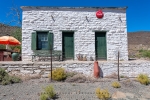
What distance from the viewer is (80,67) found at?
10047 mm

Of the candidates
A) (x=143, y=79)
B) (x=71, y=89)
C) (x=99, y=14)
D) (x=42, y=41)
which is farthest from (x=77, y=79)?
(x=99, y=14)

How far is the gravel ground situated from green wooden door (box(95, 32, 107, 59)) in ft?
12.3

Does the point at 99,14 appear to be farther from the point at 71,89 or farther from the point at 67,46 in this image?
the point at 71,89

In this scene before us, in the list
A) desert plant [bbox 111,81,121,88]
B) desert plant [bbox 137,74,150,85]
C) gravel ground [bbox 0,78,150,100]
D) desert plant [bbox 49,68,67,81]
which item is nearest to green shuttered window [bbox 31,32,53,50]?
desert plant [bbox 49,68,67,81]

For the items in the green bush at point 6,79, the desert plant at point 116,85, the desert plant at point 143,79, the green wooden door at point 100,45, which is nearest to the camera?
the desert plant at point 116,85

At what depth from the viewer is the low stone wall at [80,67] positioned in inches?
386

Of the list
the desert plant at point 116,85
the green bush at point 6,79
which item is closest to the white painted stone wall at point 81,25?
the green bush at point 6,79

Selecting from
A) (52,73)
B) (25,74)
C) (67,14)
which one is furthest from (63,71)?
(67,14)

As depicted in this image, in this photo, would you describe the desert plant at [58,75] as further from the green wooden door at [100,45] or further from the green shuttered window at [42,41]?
the green wooden door at [100,45]

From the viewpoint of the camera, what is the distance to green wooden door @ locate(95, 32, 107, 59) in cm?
1304

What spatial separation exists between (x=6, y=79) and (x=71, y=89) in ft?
11.3

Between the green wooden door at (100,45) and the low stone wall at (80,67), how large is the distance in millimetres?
2899

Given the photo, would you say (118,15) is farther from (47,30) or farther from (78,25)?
(47,30)

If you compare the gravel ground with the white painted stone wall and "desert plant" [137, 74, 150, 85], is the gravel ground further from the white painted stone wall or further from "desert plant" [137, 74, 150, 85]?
the white painted stone wall
